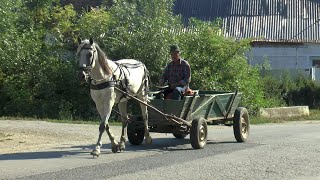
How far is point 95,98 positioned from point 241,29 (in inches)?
1147

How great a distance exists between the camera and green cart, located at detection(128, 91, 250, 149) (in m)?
13.4

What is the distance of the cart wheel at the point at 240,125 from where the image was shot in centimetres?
1487

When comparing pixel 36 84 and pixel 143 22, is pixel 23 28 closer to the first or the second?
pixel 36 84

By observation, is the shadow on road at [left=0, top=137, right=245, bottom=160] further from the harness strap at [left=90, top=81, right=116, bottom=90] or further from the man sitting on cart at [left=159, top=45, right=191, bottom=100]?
the harness strap at [left=90, top=81, right=116, bottom=90]

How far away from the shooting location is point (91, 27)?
77.9 ft

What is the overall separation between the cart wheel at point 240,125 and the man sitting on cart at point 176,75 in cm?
151

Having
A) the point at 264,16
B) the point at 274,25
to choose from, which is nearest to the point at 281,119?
the point at 274,25

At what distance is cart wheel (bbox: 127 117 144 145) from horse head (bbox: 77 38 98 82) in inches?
92.6

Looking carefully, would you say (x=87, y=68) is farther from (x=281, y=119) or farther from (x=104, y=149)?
(x=281, y=119)

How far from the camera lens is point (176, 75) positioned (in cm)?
1439

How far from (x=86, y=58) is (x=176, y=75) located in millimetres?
3147

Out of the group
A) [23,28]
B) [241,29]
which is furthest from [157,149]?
[241,29]

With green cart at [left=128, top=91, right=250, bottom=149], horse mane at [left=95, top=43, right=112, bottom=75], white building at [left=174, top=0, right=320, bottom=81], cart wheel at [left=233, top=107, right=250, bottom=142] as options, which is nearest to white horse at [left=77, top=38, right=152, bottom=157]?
horse mane at [left=95, top=43, right=112, bottom=75]

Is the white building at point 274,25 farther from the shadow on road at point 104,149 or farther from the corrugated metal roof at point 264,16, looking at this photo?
the shadow on road at point 104,149
